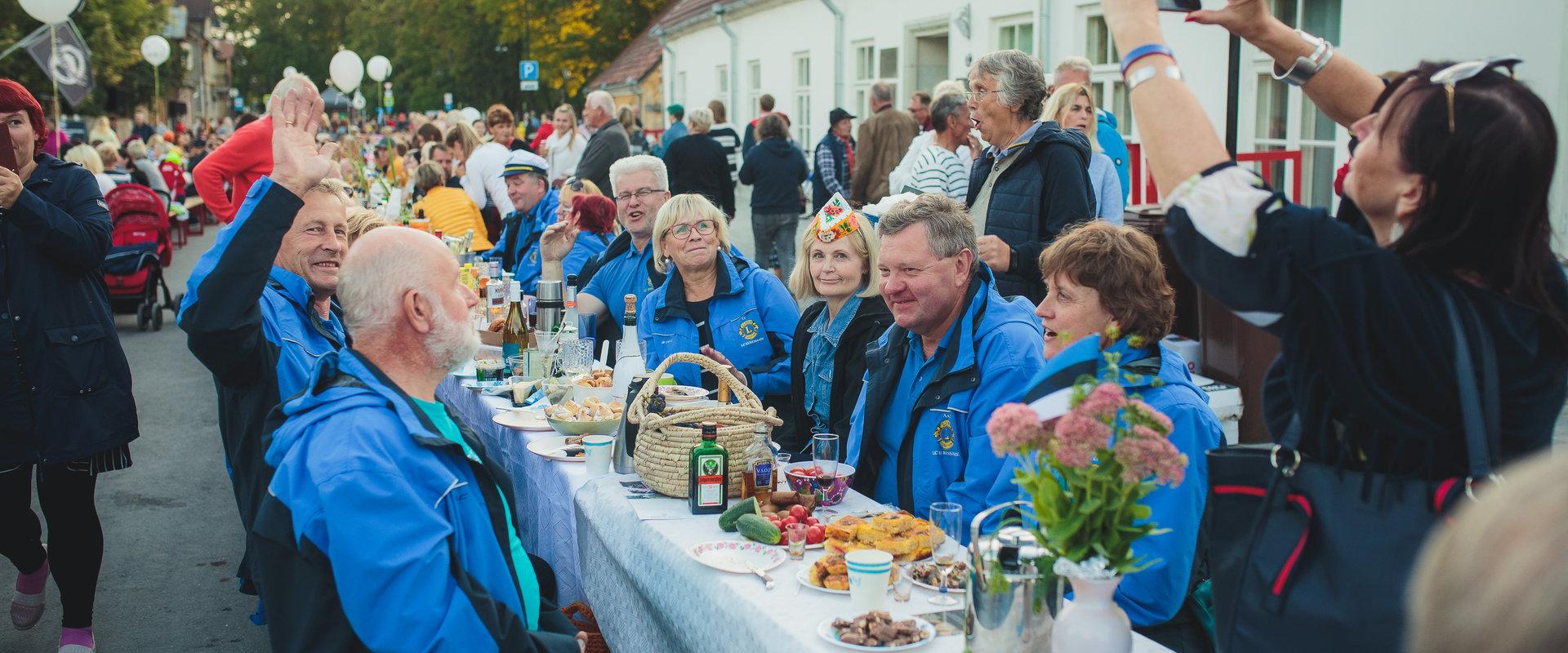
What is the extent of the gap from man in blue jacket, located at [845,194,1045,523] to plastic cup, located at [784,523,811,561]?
0.52 m

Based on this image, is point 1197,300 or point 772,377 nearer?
point 772,377

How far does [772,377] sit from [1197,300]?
7.88 feet

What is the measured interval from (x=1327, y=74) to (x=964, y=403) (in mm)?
1351

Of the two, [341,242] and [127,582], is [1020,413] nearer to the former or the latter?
[341,242]

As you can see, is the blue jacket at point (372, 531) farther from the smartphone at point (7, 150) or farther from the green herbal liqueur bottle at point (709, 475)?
the smartphone at point (7, 150)

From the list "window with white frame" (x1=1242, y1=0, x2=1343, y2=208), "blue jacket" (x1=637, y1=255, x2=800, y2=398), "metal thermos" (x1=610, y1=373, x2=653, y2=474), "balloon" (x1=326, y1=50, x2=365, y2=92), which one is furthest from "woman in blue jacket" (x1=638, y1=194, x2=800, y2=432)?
"balloon" (x1=326, y1=50, x2=365, y2=92)

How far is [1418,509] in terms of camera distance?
5.34 ft

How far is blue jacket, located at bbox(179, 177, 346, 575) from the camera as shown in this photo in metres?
2.99

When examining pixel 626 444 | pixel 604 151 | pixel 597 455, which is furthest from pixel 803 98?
pixel 626 444

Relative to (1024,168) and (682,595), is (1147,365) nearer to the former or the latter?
(682,595)

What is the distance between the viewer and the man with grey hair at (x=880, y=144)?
10.3 metres

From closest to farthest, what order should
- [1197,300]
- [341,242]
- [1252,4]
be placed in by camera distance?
[1252,4] → [341,242] → [1197,300]

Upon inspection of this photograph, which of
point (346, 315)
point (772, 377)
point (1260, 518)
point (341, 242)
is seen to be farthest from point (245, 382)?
point (1260, 518)

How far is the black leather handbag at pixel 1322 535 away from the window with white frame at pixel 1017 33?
1009cm
